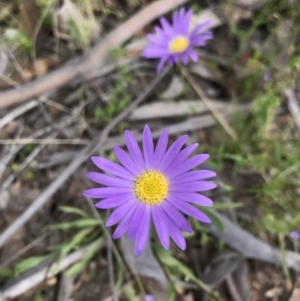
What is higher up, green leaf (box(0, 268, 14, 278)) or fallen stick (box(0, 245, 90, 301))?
green leaf (box(0, 268, 14, 278))

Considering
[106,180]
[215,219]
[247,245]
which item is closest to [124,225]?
[106,180]

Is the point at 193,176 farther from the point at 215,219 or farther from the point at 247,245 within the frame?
the point at 247,245

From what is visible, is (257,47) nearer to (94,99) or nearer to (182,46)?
(182,46)

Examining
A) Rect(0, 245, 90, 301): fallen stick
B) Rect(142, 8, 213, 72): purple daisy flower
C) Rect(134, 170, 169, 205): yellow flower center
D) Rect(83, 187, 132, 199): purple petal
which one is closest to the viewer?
Rect(83, 187, 132, 199): purple petal

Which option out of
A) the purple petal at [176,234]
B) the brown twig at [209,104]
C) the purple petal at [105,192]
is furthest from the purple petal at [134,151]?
the brown twig at [209,104]

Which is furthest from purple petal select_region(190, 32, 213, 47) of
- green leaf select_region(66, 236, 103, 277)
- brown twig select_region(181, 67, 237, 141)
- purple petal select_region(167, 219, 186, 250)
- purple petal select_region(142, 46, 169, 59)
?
green leaf select_region(66, 236, 103, 277)

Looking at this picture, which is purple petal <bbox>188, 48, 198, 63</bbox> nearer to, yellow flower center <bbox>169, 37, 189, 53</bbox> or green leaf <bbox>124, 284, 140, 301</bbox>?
yellow flower center <bbox>169, 37, 189, 53</bbox>

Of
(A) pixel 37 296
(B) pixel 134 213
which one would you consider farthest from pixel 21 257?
(B) pixel 134 213

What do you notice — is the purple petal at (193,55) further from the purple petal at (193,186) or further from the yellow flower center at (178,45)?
the purple petal at (193,186)
